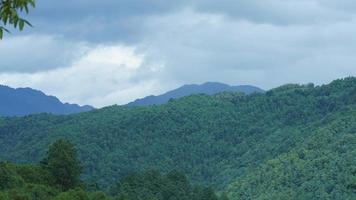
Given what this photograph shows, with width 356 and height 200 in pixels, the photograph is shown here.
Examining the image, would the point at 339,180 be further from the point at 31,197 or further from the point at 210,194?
the point at 31,197

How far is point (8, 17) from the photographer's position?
28.2ft

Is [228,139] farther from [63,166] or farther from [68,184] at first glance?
[63,166]

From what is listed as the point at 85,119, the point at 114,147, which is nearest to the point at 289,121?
the point at 114,147

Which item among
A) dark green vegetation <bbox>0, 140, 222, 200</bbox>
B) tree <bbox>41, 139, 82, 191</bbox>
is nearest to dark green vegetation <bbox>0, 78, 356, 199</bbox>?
dark green vegetation <bbox>0, 140, 222, 200</bbox>

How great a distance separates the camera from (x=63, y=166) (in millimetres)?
52344

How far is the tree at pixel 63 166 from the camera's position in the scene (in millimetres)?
52344

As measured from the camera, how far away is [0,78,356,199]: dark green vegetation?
108 m

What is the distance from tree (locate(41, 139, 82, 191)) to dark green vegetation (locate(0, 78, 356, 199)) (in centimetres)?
4998

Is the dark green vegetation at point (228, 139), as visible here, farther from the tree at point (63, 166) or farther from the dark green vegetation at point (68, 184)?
the tree at point (63, 166)

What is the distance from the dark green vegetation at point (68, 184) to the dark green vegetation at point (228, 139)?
104ft

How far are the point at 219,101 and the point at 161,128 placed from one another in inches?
831

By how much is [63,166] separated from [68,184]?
143 cm

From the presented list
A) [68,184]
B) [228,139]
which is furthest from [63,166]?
[228,139]

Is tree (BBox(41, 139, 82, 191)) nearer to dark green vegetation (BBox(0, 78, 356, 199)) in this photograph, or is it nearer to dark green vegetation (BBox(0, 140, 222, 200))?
dark green vegetation (BBox(0, 140, 222, 200))
